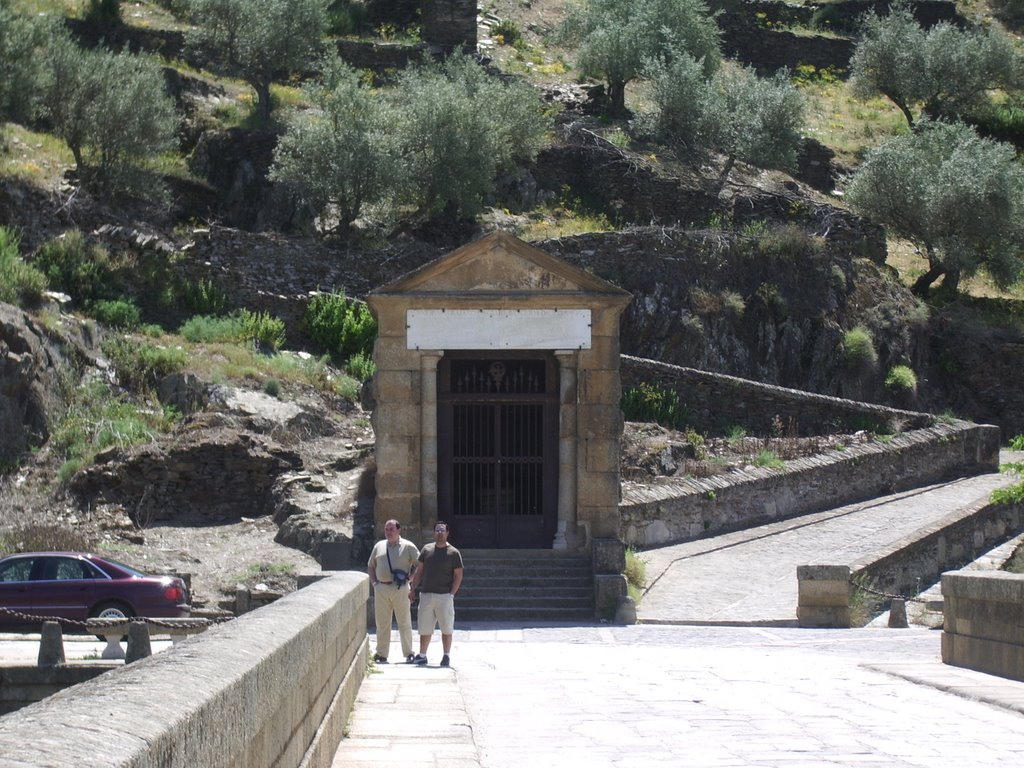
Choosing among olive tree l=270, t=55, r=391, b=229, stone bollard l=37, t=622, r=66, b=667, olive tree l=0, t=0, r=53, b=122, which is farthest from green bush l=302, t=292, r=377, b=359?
stone bollard l=37, t=622, r=66, b=667

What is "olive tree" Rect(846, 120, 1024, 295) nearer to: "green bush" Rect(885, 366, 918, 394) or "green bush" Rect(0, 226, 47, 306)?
"green bush" Rect(885, 366, 918, 394)

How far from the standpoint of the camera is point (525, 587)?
19.5 m

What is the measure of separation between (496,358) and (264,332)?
36.9 feet

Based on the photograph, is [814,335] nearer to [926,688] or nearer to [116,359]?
[116,359]

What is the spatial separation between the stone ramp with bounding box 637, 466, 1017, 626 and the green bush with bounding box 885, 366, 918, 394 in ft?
20.3

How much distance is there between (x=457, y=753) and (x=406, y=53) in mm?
42662

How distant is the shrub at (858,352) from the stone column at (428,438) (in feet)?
55.3

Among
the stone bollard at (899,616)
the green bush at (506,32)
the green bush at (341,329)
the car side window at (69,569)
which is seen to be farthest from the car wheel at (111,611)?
the green bush at (506,32)

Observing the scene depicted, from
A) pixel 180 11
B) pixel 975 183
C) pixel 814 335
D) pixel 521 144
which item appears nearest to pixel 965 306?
pixel 975 183

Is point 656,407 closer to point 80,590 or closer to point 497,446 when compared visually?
point 497,446

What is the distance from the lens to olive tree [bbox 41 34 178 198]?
35250 millimetres

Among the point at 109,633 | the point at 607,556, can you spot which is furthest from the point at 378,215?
the point at 109,633

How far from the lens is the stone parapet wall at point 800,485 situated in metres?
23.6

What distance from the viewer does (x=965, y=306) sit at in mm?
38562
